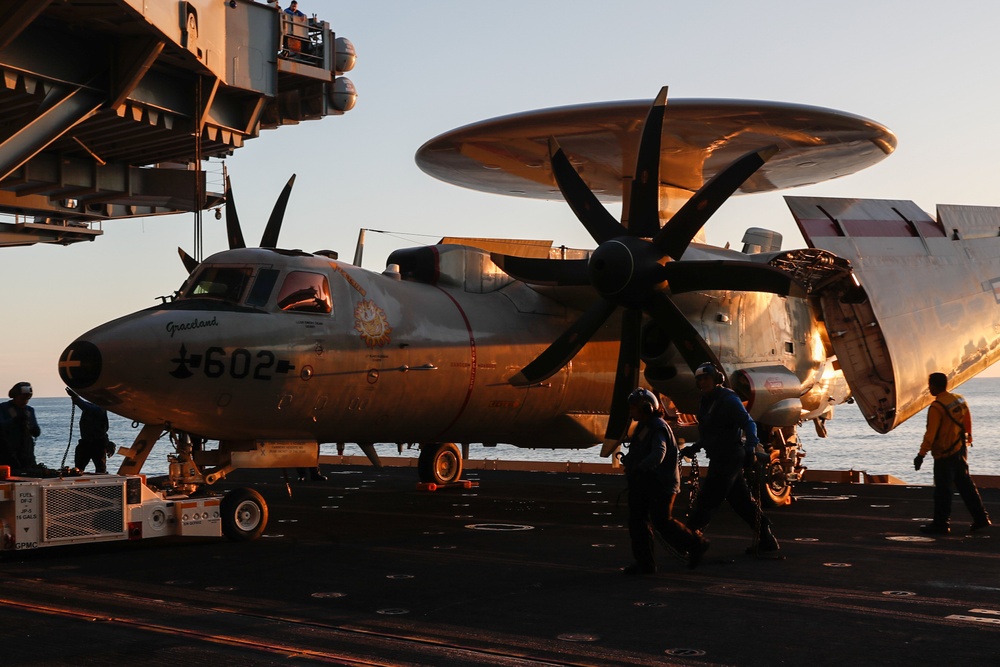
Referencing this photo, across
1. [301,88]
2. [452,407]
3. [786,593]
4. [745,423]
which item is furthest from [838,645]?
[301,88]

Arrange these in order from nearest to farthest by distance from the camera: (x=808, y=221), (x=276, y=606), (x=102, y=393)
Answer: (x=276, y=606) < (x=102, y=393) < (x=808, y=221)

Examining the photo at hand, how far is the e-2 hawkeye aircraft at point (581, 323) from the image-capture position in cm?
1372

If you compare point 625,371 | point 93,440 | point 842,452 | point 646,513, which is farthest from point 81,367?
point 842,452

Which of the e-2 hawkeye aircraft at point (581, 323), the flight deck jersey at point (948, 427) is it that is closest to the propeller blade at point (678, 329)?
the e-2 hawkeye aircraft at point (581, 323)

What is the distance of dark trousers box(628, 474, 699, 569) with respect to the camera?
10.4 metres

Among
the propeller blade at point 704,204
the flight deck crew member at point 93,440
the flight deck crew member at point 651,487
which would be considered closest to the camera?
the flight deck crew member at point 651,487

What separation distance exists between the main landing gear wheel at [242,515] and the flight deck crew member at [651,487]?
17.6ft

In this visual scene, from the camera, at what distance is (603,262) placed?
15.9 meters

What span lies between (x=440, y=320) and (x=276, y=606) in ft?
27.3

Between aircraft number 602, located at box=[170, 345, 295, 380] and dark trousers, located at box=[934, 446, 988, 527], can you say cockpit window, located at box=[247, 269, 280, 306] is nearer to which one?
aircraft number 602, located at box=[170, 345, 295, 380]

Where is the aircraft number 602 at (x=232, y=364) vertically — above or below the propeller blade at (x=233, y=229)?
below

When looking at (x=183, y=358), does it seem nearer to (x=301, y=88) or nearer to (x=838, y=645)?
(x=838, y=645)

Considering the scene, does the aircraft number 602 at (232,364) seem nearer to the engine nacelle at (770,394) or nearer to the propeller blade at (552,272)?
the propeller blade at (552,272)

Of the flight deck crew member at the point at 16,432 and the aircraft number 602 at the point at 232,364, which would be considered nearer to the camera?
the aircraft number 602 at the point at 232,364
